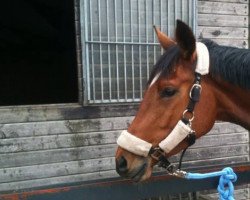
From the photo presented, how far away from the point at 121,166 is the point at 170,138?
274 millimetres

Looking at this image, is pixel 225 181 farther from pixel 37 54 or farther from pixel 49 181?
pixel 37 54

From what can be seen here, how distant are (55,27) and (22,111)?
2837 millimetres

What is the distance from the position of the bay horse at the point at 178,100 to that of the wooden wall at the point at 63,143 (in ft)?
5.10

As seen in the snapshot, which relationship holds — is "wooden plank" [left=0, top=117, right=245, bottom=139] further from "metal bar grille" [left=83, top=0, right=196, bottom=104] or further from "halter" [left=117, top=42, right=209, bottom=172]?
"halter" [left=117, top=42, right=209, bottom=172]

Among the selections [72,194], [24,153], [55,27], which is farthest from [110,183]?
[55,27]

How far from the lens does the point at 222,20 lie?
4121 mm

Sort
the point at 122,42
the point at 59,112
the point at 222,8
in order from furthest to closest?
the point at 222,8, the point at 122,42, the point at 59,112

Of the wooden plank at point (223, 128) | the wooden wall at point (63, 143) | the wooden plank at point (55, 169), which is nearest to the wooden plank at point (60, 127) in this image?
the wooden wall at point (63, 143)

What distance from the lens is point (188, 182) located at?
7.05 feet

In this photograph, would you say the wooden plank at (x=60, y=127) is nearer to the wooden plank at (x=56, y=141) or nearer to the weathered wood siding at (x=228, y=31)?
the wooden plank at (x=56, y=141)

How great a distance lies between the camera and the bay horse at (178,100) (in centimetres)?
188

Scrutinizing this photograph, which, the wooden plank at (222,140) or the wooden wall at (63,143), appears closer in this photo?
the wooden wall at (63,143)

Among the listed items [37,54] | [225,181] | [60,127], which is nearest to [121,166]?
[225,181]

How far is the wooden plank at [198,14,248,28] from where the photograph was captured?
4.01 meters
